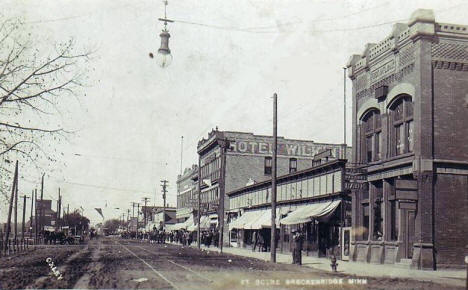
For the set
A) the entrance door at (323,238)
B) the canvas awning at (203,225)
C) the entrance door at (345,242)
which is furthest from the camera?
the canvas awning at (203,225)

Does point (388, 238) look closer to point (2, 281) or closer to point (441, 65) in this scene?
point (441, 65)

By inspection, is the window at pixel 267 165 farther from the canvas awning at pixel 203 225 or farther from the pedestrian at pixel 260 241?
the pedestrian at pixel 260 241

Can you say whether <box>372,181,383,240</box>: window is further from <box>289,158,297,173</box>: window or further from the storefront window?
<box>289,158,297,173</box>: window

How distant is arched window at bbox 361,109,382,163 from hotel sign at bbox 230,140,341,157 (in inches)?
1322

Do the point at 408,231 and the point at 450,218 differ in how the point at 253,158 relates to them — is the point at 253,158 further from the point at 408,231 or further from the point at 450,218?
the point at 450,218

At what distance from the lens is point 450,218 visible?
82.4ft

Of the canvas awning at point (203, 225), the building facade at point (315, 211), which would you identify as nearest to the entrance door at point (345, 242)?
the building facade at point (315, 211)

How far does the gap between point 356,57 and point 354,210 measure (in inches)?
339

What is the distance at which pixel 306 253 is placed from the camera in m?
37.4

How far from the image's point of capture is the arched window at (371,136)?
3027cm

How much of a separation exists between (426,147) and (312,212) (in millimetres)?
11006

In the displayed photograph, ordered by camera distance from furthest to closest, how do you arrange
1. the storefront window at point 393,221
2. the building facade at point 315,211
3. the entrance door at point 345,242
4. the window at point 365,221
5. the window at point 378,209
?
1. the building facade at point 315,211
2. the entrance door at point 345,242
3. the window at point 365,221
4. the window at point 378,209
5. the storefront window at point 393,221

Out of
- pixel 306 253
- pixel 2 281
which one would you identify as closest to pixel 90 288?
pixel 2 281

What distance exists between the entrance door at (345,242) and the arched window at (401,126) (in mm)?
7220
